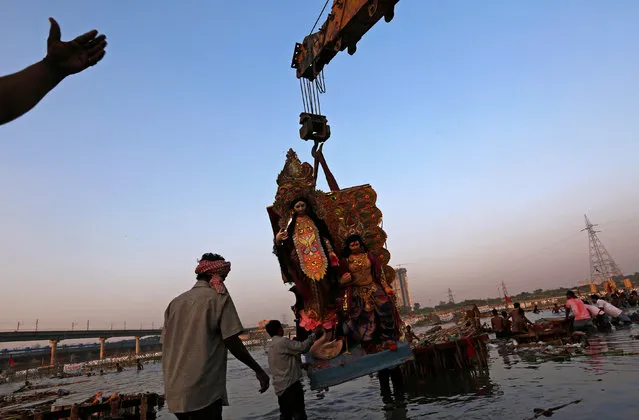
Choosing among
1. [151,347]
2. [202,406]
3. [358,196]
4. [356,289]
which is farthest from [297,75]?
[151,347]

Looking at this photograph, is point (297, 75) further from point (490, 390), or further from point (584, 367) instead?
point (584, 367)

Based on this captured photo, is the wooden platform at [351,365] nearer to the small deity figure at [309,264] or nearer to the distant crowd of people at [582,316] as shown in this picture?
the small deity figure at [309,264]

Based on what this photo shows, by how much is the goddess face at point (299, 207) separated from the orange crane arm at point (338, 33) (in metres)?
5.81

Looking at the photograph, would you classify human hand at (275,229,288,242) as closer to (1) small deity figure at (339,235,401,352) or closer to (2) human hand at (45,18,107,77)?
(1) small deity figure at (339,235,401,352)

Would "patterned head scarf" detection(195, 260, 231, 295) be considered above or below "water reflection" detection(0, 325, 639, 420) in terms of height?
above

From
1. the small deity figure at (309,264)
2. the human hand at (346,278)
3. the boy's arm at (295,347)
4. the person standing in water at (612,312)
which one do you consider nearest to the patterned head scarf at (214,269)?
the boy's arm at (295,347)

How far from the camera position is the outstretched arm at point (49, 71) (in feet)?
4.80

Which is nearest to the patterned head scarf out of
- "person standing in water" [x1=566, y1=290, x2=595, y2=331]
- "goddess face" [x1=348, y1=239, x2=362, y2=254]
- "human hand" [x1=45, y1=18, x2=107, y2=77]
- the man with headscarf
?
the man with headscarf

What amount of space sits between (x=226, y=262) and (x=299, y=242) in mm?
4204

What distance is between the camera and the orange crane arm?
10094 mm

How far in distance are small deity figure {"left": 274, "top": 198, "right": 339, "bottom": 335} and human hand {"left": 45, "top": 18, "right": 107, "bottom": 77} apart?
6.57 m

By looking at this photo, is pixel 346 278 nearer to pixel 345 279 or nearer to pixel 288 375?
pixel 345 279

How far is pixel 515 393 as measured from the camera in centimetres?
792

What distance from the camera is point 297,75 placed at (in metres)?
13.6
